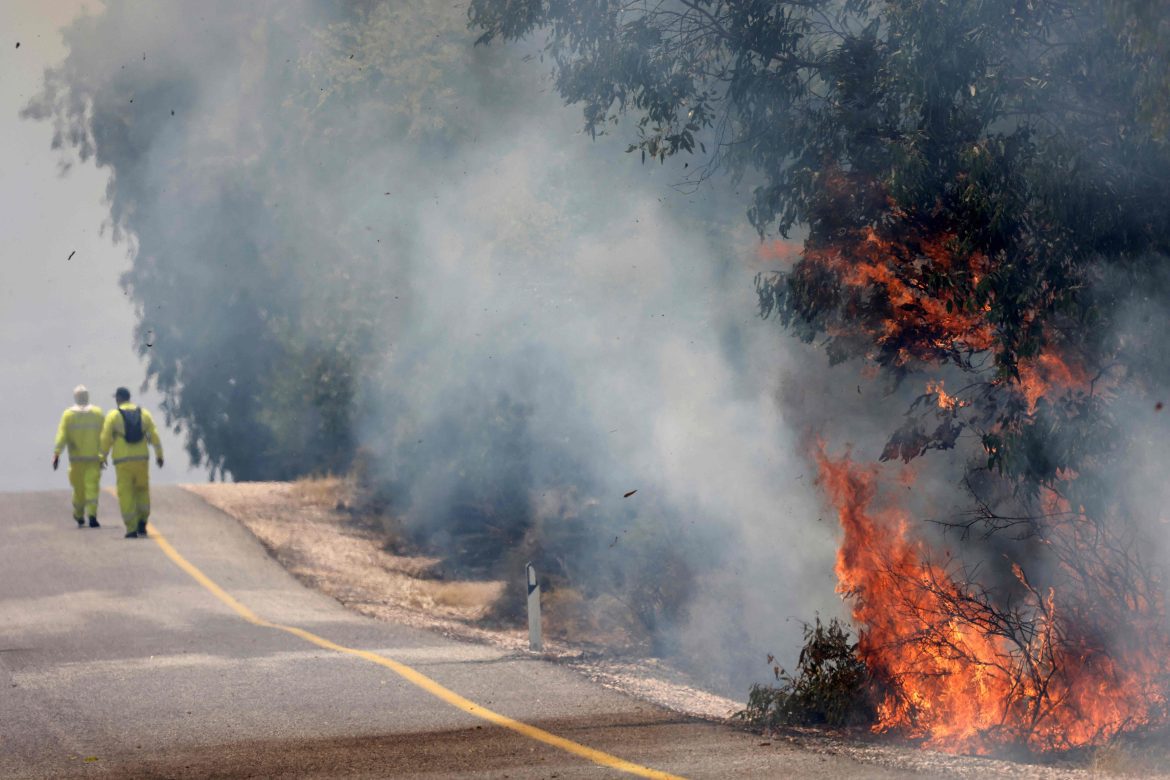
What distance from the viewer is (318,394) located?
1037 inches

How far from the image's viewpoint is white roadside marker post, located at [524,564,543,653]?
13.7 m

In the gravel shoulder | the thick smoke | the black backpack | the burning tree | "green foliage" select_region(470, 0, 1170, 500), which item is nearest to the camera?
the gravel shoulder

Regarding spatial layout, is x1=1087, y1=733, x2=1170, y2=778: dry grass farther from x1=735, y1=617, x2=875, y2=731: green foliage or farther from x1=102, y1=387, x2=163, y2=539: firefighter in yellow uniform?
x1=102, y1=387, x2=163, y2=539: firefighter in yellow uniform

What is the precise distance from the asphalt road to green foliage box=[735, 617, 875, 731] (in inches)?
27.0

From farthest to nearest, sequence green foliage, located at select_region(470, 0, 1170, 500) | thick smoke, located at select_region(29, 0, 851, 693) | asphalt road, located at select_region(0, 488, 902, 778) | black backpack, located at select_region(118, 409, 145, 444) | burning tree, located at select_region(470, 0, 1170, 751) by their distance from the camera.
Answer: black backpack, located at select_region(118, 409, 145, 444) < thick smoke, located at select_region(29, 0, 851, 693) < burning tree, located at select_region(470, 0, 1170, 751) < green foliage, located at select_region(470, 0, 1170, 500) < asphalt road, located at select_region(0, 488, 902, 778)

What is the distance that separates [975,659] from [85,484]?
15945 mm

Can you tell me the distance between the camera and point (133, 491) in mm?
21234

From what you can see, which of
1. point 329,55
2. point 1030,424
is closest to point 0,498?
point 329,55

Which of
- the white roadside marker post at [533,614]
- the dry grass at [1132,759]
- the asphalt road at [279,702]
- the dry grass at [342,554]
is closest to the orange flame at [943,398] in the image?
the dry grass at [1132,759]

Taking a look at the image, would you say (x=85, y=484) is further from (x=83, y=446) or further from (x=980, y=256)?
(x=980, y=256)

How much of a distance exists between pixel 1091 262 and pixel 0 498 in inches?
832

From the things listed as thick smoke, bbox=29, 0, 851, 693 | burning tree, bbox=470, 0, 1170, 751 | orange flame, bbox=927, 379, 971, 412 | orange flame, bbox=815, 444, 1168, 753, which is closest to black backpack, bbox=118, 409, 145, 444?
thick smoke, bbox=29, 0, 851, 693

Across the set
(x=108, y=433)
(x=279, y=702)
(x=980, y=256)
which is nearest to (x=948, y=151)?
(x=980, y=256)

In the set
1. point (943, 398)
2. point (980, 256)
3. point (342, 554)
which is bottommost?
point (342, 554)
